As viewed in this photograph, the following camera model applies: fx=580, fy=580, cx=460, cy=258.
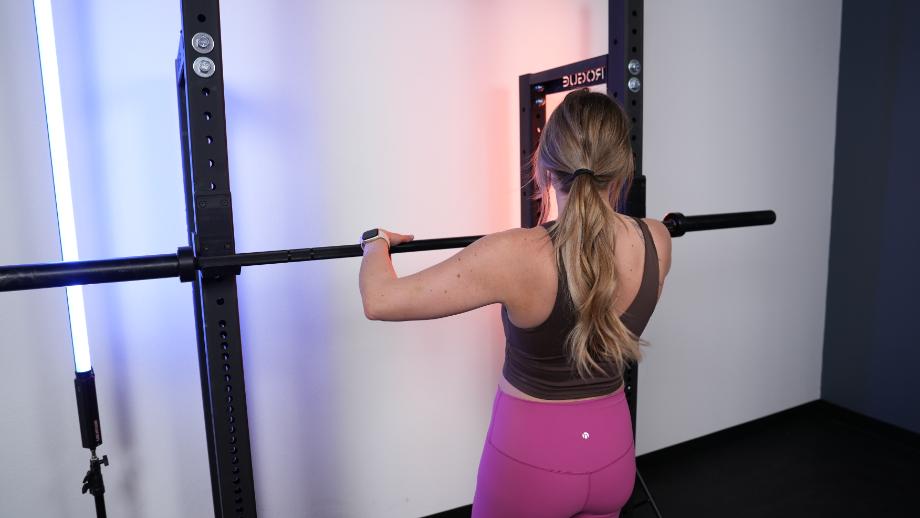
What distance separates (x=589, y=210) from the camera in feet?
3.64

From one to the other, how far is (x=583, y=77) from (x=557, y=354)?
3.36 ft

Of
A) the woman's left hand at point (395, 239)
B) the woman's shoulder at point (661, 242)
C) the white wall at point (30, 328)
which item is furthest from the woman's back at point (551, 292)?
the white wall at point (30, 328)

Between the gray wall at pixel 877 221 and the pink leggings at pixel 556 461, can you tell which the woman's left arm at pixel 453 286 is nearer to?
the pink leggings at pixel 556 461

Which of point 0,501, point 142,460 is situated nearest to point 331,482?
point 142,460

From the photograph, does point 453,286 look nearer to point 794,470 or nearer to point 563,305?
point 563,305

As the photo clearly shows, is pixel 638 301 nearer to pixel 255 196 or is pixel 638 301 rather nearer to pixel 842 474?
pixel 255 196

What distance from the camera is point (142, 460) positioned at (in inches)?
70.1

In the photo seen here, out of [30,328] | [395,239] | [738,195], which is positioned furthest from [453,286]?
[738,195]

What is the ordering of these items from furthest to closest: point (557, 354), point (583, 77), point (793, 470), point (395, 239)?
1. point (793, 470)
2. point (583, 77)
3. point (395, 239)
4. point (557, 354)

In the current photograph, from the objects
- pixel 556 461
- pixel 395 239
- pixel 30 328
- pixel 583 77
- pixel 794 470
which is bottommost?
pixel 794 470

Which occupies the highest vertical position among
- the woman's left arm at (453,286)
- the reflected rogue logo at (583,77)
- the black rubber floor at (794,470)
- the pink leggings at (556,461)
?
the reflected rogue logo at (583,77)

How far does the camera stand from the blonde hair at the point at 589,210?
3.61 feet

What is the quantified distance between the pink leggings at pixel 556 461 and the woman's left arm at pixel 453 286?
31 centimetres

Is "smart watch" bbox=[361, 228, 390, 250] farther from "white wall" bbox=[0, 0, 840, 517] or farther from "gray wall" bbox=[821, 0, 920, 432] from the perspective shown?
"gray wall" bbox=[821, 0, 920, 432]
